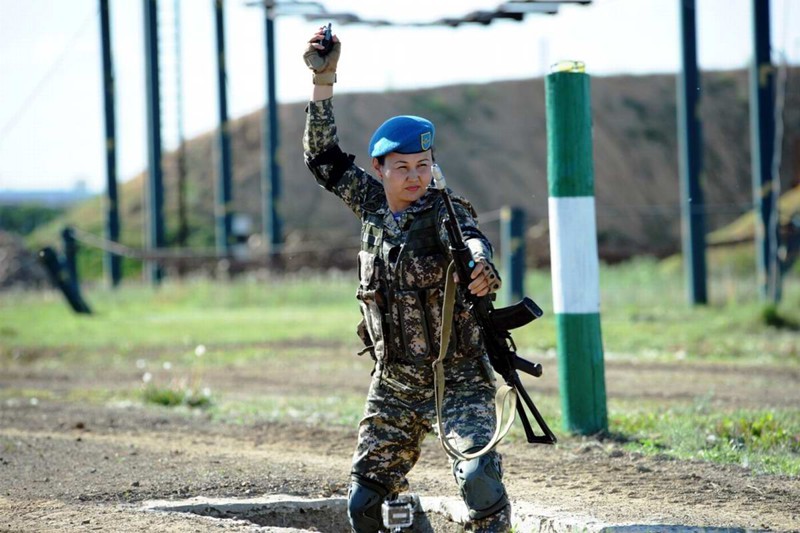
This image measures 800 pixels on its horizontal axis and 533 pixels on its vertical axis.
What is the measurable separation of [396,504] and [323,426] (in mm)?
3986

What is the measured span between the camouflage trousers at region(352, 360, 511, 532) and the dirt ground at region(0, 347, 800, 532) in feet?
2.67

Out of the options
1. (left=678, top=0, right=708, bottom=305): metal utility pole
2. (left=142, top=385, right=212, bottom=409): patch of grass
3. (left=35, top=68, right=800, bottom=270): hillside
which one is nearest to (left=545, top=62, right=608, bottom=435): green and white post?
(left=142, top=385, right=212, bottom=409): patch of grass

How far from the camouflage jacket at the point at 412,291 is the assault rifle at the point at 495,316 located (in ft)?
0.22

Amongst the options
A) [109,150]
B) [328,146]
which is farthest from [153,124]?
[328,146]

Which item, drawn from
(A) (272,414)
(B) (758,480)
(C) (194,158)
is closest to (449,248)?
(B) (758,480)

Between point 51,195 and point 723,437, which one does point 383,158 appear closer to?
point 723,437

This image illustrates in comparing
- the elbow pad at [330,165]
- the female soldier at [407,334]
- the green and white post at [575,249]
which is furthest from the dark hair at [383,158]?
the green and white post at [575,249]

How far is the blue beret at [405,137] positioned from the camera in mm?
5191

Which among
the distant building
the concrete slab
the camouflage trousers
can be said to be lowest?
the concrete slab

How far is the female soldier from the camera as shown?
5133 millimetres

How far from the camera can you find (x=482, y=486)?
4.89 metres

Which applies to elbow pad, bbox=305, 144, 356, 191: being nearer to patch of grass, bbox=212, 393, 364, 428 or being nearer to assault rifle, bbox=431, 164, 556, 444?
assault rifle, bbox=431, 164, 556, 444

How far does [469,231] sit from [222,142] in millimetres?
30234

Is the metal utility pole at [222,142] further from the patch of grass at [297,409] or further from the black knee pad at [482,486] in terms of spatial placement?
the black knee pad at [482,486]
